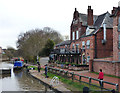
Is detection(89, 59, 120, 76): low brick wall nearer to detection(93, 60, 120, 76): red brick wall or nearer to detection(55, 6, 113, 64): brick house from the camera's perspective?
detection(93, 60, 120, 76): red brick wall

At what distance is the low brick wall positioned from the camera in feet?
62.7

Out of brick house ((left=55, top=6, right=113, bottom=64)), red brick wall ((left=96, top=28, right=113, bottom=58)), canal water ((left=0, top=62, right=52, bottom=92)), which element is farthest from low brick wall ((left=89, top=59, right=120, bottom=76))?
canal water ((left=0, top=62, right=52, bottom=92))

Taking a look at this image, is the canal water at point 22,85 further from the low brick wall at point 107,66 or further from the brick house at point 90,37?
the brick house at point 90,37

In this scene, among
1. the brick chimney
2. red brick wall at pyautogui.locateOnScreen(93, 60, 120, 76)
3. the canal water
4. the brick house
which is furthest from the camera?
the brick chimney

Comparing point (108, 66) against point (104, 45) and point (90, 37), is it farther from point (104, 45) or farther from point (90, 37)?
point (90, 37)

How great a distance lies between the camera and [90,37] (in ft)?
93.8

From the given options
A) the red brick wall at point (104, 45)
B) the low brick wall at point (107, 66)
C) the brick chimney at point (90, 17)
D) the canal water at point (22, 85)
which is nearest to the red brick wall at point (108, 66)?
the low brick wall at point (107, 66)

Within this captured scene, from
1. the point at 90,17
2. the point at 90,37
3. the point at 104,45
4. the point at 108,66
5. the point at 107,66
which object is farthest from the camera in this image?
the point at 90,17

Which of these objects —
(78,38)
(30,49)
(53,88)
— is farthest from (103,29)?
(30,49)

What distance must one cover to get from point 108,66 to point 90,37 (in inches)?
353

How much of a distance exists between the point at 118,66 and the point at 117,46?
9.13 ft

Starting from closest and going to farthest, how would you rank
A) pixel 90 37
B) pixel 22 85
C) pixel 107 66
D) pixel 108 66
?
pixel 22 85, pixel 108 66, pixel 107 66, pixel 90 37

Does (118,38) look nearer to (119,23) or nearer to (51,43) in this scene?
(119,23)

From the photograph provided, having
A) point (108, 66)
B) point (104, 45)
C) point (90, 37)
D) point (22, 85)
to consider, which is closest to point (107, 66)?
point (108, 66)
